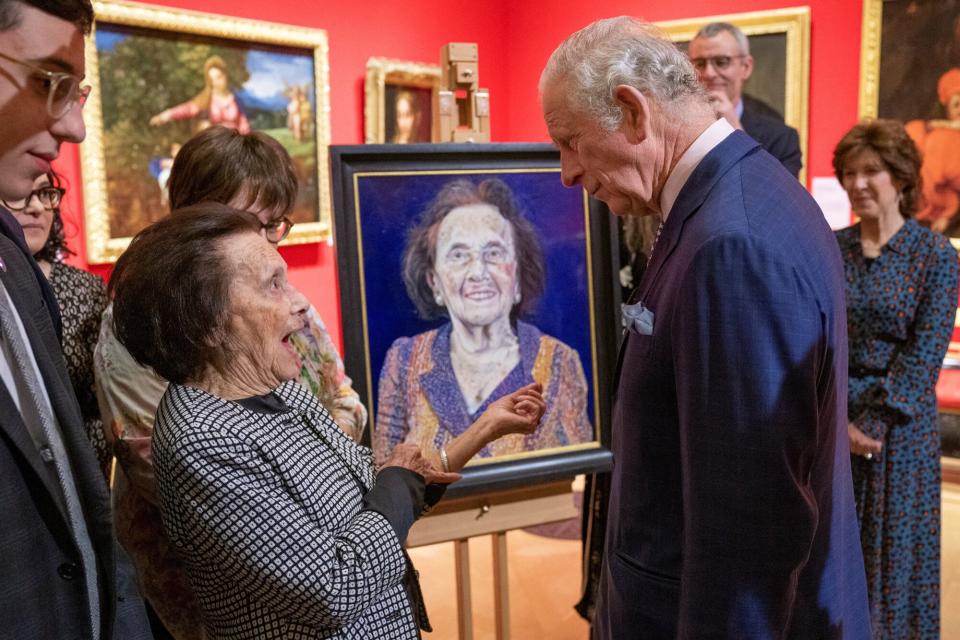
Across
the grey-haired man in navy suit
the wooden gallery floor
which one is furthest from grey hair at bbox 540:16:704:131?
the wooden gallery floor

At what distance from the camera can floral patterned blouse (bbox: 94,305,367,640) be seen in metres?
1.72

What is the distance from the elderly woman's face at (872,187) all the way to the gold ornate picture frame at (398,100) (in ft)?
8.27

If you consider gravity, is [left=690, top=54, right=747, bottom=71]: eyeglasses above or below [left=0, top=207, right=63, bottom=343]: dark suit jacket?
above

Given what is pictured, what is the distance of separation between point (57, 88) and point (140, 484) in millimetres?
839

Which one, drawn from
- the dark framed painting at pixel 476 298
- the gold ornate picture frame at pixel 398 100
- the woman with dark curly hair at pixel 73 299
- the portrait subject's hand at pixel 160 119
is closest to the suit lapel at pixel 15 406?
the woman with dark curly hair at pixel 73 299

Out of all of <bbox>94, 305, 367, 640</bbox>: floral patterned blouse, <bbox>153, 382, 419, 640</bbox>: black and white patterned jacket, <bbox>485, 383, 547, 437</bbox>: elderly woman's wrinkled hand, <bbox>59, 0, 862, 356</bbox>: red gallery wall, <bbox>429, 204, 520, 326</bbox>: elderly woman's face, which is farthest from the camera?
<bbox>59, 0, 862, 356</bbox>: red gallery wall

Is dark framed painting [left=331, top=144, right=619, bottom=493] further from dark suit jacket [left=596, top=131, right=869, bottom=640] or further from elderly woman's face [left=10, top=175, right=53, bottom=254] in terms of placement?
dark suit jacket [left=596, top=131, right=869, bottom=640]

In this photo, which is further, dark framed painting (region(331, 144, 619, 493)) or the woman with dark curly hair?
dark framed painting (region(331, 144, 619, 493))

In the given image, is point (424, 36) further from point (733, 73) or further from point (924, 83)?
point (924, 83)

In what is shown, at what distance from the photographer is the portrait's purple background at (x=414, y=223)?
7.82 feet

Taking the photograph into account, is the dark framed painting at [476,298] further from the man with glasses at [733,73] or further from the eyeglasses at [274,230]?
the man with glasses at [733,73]

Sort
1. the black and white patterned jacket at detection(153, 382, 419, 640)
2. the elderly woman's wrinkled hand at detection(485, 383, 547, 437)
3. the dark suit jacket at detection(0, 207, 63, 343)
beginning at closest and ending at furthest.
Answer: the black and white patterned jacket at detection(153, 382, 419, 640), the dark suit jacket at detection(0, 207, 63, 343), the elderly woman's wrinkled hand at detection(485, 383, 547, 437)

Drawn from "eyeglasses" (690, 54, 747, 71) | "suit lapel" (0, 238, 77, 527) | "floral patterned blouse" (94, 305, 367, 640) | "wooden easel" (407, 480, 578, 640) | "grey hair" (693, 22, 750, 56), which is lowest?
"wooden easel" (407, 480, 578, 640)

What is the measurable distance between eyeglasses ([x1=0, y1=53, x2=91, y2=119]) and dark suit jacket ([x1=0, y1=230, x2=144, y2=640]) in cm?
30
